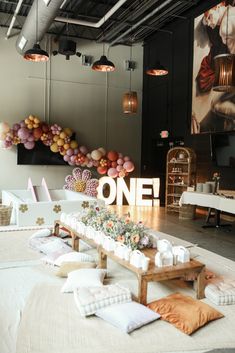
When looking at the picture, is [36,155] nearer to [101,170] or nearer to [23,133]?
[23,133]

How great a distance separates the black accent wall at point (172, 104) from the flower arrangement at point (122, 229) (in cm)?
462

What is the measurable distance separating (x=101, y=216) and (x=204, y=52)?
6006 millimetres

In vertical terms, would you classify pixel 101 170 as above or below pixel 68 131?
below

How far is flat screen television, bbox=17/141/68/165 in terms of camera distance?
9.55 metres

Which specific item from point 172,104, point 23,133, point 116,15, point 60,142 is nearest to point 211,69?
point 172,104

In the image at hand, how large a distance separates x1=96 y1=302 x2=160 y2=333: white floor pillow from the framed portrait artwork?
5.59 metres

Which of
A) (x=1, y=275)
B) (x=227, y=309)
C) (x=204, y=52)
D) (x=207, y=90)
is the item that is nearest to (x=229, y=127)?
(x=207, y=90)

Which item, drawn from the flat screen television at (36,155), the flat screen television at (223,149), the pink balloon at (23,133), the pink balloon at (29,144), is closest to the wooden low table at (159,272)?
the flat screen television at (223,149)

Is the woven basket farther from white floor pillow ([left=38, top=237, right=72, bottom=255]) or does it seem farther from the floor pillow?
the floor pillow

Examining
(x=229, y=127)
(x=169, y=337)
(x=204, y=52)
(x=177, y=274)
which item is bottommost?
(x=169, y=337)

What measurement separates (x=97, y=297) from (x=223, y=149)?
5531 millimetres

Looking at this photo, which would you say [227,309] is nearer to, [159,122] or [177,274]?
[177,274]

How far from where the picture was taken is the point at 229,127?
24.5 ft

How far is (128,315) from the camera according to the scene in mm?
2523
